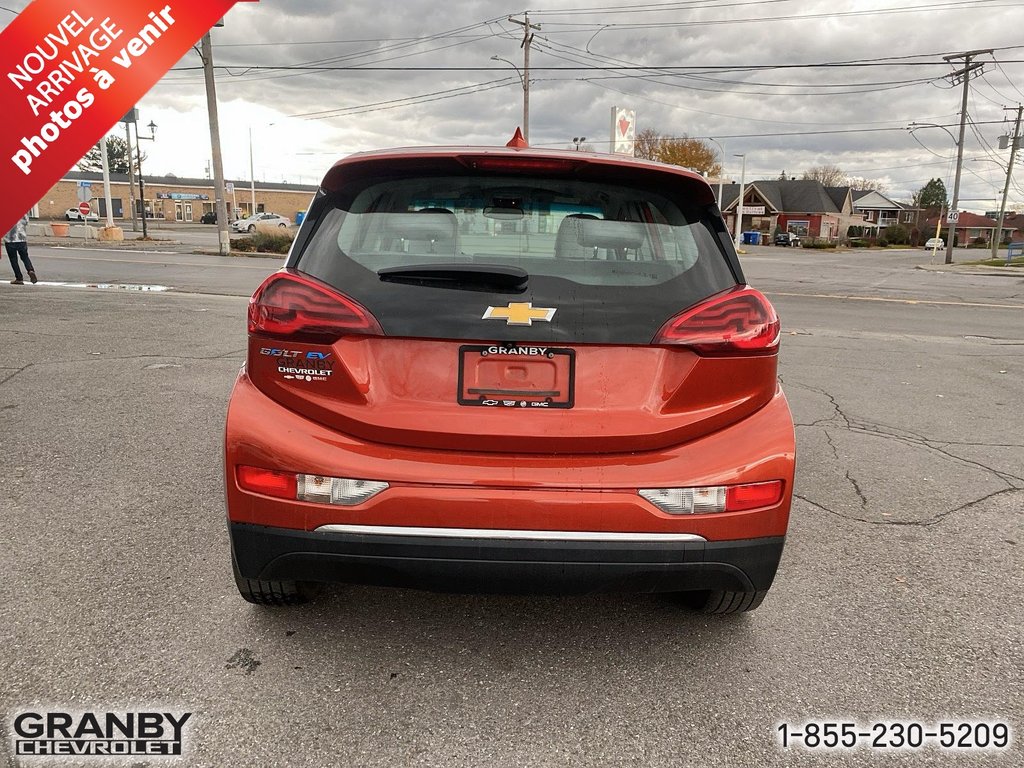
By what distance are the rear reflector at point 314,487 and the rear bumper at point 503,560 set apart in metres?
0.10

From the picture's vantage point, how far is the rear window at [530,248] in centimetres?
227

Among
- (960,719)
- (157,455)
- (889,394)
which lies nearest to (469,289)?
(960,719)

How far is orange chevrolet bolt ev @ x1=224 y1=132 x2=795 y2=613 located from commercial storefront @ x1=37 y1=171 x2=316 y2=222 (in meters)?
88.8

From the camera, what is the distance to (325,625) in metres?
2.75

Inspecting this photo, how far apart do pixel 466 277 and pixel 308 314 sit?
50cm

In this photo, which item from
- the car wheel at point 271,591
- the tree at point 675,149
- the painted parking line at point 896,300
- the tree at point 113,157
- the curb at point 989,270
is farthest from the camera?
the tree at point 113,157

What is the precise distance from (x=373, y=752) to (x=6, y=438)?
4.09 m

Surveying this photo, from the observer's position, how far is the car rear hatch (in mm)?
2238

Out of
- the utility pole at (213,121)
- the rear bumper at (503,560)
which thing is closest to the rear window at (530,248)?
the rear bumper at (503,560)

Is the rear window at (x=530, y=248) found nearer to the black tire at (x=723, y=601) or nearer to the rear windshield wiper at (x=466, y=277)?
the rear windshield wiper at (x=466, y=277)

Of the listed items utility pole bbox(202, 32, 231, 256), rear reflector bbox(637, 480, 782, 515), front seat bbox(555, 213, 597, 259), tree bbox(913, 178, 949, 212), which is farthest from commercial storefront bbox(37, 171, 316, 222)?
tree bbox(913, 178, 949, 212)

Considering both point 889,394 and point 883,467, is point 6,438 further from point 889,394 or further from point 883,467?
point 889,394

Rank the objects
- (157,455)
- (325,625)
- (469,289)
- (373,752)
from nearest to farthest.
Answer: (373,752) → (469,289) → (325,625) → (157,455)

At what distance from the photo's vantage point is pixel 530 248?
2.40 m
